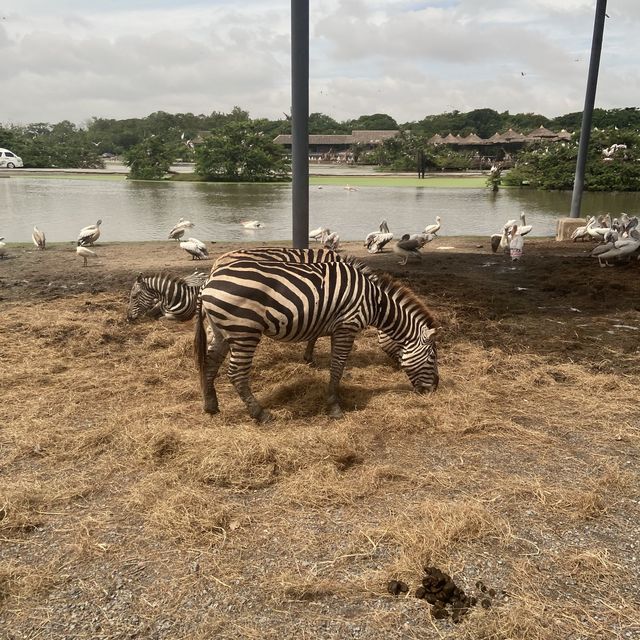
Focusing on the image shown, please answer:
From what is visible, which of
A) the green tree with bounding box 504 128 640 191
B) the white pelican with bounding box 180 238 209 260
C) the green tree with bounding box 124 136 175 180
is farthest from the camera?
the green tree with bounding box 124 136 175 180

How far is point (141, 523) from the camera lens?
368 cm

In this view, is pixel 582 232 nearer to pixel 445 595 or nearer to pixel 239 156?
pixel 445 595

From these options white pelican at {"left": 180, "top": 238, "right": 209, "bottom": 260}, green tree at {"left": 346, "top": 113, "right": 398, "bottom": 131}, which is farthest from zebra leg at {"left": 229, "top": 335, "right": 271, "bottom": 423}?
green tree at {"left": 346, "top": 113, "right": 398, "bottom": 131}

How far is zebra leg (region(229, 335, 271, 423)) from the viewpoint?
504cm

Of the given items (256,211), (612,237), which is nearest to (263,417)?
(612,237)

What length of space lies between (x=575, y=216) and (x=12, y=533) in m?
17.7

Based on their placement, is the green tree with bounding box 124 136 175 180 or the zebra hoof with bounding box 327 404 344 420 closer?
the zebra hoof with bounding box 327 404 344 420

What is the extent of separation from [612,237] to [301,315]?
10.8 m

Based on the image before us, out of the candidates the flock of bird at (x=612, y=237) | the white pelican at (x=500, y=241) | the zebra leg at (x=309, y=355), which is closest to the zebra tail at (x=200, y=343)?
the zebra leg at (x=309, y=355)

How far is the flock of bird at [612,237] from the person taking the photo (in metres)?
12.0

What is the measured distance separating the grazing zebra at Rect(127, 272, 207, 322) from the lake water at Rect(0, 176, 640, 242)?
8679 millimetres

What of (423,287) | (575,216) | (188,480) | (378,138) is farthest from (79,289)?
(378,138)

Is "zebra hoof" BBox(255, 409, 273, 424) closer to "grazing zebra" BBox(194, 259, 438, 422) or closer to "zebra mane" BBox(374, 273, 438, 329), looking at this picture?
"grazing zebra" BBox(194, 259, 438, 422)

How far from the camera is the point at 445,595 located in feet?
9.92
